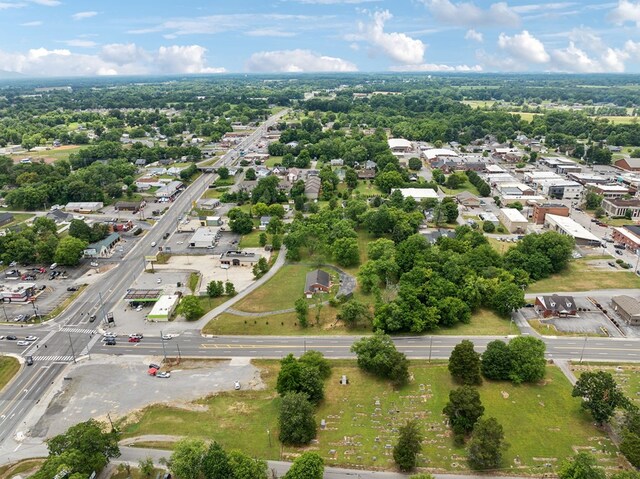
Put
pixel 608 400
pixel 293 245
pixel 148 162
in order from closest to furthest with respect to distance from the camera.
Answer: pixel 608 400 → pixel 293 245 → pixel 148 162

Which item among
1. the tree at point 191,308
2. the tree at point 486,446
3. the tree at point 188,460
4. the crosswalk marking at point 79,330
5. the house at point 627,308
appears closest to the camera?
the tree at point 188,460

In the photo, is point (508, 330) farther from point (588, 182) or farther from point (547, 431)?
point (588, 182)

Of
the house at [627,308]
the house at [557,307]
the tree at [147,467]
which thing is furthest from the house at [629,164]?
the tree at [147,467]

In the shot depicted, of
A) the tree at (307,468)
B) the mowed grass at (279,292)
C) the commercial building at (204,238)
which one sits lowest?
the mowed grass at (279,292)

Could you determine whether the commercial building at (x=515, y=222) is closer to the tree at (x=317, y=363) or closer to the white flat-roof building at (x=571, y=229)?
the white flat-roof building at (x=571, y=229)

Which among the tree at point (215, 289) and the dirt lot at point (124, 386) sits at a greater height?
the tree at point (215, 289)

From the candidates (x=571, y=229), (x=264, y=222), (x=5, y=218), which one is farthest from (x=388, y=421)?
(x=5, y=218)

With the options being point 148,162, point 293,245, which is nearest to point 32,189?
point 148,162

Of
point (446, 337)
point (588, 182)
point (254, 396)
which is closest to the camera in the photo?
point (254, 396)
